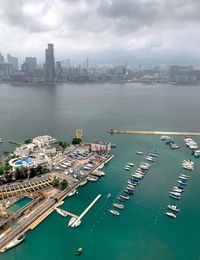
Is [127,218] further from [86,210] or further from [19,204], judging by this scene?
[19,204]

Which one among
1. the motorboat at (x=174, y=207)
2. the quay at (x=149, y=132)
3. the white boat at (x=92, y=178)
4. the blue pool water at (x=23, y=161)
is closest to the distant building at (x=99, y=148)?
the white boat at (x=92, y=178)

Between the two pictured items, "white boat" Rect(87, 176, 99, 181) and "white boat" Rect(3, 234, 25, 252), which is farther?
"white boat" Rect(87, 176, 99, 181)

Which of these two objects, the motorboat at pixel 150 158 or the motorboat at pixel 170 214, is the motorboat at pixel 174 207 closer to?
the motorboat at pixel 170 214

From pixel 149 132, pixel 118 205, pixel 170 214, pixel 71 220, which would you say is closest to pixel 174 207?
pixel 170 214

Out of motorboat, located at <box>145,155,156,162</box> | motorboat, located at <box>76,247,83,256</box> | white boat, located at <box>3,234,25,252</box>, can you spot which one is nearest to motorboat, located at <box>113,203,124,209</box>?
motorboat, located at <box>76,247,83,256</box>

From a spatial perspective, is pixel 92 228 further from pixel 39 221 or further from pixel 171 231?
pixel 171 231

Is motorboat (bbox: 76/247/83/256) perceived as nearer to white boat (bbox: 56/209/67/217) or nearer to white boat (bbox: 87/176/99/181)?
white boat (bbox: 56/209/67/217)
